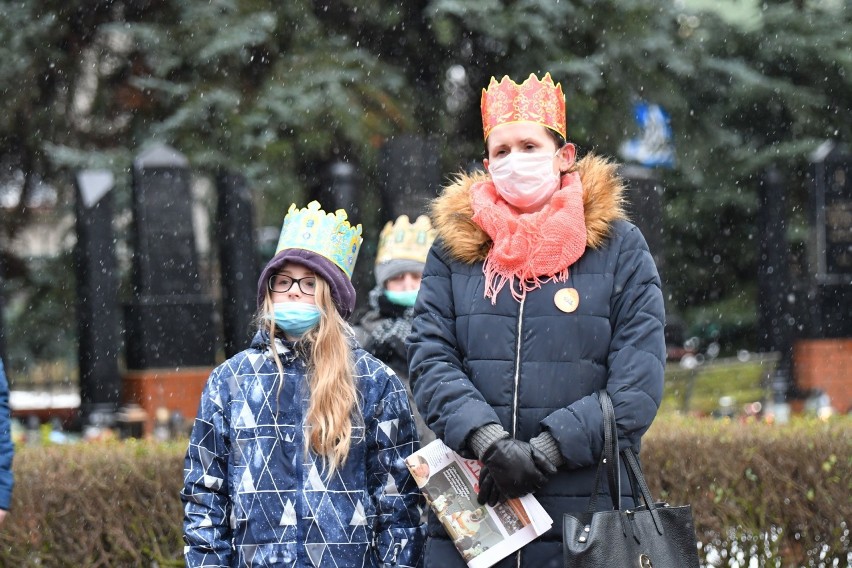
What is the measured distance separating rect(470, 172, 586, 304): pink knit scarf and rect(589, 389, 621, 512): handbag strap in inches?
15.7

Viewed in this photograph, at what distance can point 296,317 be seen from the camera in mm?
3598

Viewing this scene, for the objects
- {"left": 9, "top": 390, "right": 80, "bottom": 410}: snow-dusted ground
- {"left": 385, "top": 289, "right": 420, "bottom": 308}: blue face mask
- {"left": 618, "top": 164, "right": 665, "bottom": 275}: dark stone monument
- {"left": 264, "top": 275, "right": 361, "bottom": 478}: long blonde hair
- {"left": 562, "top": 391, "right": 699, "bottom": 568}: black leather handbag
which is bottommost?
{"left": 9, "top": 390, "right": 80, "bottom": 410}: snow-dusted ground

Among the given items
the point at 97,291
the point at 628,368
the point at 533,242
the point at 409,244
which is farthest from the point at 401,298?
the point at 97,291

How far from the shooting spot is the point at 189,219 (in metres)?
13.8

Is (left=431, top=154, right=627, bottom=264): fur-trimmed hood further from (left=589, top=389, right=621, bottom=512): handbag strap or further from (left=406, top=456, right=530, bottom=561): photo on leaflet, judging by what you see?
(left=406, top=456, right=530, bottom=561): photo on leaflet

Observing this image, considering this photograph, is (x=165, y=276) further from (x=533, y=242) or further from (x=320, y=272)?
(x=533, y=242)

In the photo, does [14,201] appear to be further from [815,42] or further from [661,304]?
[661,304]

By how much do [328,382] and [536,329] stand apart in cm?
61

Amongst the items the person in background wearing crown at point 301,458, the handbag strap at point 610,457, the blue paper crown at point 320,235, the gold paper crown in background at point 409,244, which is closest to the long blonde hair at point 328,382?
the person in background wearing crown at point 301,458

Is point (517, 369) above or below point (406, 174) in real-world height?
below

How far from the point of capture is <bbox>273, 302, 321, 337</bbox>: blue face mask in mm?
3596

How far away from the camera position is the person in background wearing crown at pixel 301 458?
3346 mm

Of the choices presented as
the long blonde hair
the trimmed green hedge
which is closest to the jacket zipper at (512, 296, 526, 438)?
the long blonde hair

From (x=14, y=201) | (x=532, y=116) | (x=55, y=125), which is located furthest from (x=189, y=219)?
(x=532, y=116)
